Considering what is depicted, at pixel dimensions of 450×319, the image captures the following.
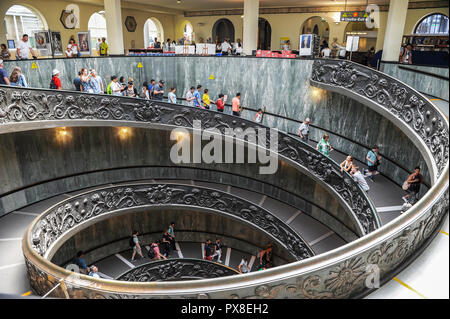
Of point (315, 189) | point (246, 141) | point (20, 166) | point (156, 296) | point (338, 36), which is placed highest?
point (338, 36)

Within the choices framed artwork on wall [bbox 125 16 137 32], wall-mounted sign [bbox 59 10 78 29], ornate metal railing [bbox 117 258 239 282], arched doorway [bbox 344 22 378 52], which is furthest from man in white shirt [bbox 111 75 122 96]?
arched doorway [bbox 344 22 378 52]

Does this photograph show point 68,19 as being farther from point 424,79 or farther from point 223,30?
point 424,79

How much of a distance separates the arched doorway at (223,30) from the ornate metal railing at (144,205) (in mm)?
13244

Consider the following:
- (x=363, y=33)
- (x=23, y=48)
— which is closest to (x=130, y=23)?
(x=23, y=48)

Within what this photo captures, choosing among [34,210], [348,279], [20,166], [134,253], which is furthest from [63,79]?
[348,279]

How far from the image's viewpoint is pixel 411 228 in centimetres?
304

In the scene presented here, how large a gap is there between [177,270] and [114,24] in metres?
10.7

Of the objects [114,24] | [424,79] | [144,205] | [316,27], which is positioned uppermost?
[316,27]

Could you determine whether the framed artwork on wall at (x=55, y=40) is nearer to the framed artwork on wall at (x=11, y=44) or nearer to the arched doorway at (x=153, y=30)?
the framed artwork on wall at (x=11, y=44)

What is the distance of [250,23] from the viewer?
1296 centimetres

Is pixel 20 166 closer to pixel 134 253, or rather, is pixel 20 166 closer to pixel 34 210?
pixel 34 210

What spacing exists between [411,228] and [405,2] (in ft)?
33.0
